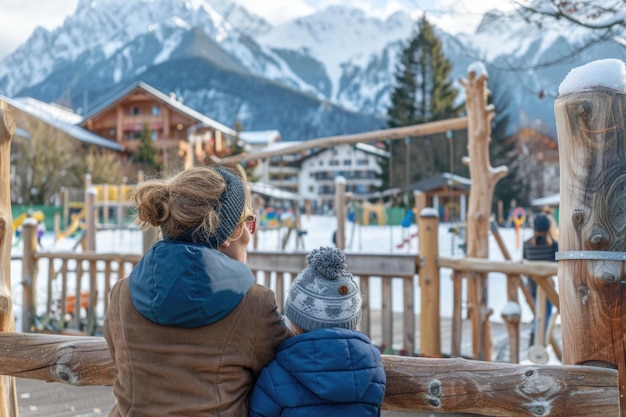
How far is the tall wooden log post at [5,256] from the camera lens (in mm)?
2832

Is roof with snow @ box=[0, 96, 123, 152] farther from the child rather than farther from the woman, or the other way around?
the child

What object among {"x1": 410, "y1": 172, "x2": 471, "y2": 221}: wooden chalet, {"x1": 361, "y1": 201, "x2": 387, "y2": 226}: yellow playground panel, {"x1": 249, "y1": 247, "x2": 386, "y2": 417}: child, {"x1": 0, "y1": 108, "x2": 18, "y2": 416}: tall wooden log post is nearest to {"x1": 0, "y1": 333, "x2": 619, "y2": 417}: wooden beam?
{"x1": 249, "y1": 247, "x2": 386, "y2": 417}: child

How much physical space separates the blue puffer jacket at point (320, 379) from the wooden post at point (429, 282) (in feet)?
11.7

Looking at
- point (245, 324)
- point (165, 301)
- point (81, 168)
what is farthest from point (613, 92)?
point (81, 168)

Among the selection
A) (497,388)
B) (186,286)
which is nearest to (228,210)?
(186,286)

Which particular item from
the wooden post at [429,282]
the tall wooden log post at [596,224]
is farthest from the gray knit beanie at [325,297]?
the wooden post at [429,282]

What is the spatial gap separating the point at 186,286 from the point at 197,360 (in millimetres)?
199

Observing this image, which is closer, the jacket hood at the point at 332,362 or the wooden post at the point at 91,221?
the jacket hood at the point at 332,362

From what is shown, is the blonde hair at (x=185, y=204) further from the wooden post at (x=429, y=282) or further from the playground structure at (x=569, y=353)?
the wooden post at (x=429, y=282)

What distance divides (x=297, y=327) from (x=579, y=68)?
1.31 meters

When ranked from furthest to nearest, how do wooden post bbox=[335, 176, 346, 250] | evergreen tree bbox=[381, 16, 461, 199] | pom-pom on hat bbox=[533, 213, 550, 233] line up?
evergreen tree bbox=[381, 16, 461, 199] → wooden post bbox=[335, 176, 346, 250] → pom-pom on hat bbox=[533, 213, 550, 233]

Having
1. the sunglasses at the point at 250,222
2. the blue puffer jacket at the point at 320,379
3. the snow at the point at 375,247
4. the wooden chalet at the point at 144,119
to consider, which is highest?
the wooden chalet at the point at 144,119

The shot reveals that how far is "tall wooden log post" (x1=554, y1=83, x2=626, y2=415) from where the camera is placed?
1999mm

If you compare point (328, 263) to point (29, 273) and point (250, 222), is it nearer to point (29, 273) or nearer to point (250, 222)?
point (250, 222)
